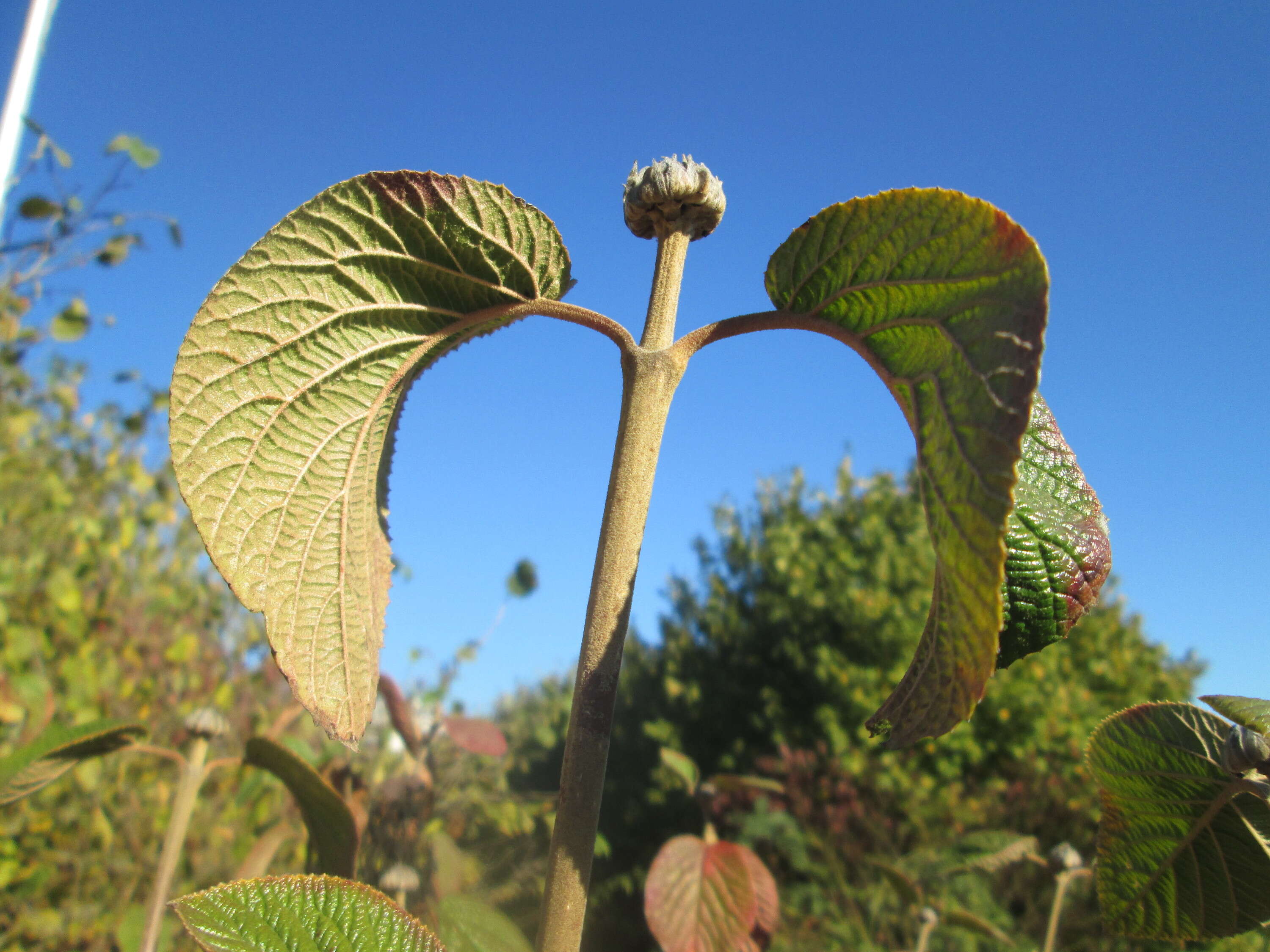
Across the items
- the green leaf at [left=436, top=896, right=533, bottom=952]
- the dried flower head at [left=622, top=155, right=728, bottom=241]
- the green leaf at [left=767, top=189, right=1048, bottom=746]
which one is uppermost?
the dried flower head at [left=622, top=155, right=728, bottom=241]

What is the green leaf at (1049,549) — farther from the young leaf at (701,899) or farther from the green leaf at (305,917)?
the young leaf at (701,899)

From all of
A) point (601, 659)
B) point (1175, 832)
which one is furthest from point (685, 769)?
point (601, 659)

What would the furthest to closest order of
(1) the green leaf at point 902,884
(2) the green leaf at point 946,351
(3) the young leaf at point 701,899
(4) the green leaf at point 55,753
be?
(1) the green leaf at point 902,884, (3) the young leaf at point 701,899, (4) the green leaf at point 55,753, (2) the green leaf at point 946,351

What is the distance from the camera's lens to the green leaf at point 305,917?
35cm

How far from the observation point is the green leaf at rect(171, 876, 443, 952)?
35cm

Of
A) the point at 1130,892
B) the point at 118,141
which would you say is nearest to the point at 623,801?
the point at 118,141

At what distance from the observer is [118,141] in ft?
6.47

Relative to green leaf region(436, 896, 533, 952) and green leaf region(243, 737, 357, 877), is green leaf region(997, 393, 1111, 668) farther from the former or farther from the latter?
green leaf region(436, 896, 533, 952)

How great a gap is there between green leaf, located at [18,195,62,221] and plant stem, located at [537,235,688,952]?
7.04 ft

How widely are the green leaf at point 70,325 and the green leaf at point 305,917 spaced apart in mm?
2375

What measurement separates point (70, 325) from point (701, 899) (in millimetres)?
2266

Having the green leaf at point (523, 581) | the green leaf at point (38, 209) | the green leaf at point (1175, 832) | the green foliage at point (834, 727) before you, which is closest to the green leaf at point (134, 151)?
the green leaf at point (38, 209)

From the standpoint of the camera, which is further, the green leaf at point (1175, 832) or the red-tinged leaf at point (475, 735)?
the red-tinged leaf at point (475, 735)

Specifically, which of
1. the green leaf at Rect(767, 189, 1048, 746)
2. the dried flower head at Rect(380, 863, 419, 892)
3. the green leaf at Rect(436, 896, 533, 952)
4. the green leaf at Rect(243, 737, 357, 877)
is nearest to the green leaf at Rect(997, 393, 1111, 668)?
the green leaf at Rect(767, 189, 1048, 746)
